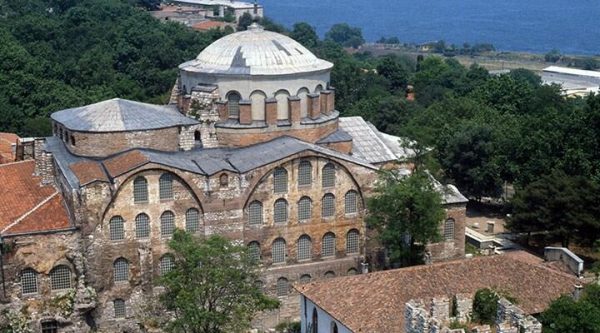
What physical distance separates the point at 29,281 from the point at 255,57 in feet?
49.9

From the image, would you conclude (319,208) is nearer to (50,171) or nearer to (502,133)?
(50,171)

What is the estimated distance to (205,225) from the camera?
39469mm

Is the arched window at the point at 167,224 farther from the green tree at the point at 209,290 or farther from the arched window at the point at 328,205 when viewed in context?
the arched window at the point at 328,205

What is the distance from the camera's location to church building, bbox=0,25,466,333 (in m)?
37.7

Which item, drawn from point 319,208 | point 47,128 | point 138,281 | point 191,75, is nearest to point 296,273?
point 319,208

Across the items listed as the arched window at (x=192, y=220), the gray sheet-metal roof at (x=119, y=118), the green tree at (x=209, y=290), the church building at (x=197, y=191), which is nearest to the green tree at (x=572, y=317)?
the green tree at (x=209, y=290)

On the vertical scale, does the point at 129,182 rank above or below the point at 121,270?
above

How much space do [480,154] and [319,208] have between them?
18272mm

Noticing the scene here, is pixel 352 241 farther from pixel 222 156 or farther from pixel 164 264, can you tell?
pixel 164 264

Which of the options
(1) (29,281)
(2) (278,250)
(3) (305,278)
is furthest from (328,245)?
(1) (29,281)

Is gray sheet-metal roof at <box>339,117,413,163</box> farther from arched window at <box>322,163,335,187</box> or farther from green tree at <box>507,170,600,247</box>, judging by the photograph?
green tree at <box>507,170,600,247</box>

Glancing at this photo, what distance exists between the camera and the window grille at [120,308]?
127ft

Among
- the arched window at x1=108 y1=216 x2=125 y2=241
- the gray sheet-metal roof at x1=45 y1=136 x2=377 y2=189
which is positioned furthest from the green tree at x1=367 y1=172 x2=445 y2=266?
the arched window at x1=108 y1=216 x2=125 y2=241

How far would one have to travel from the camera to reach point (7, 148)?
54.3m
